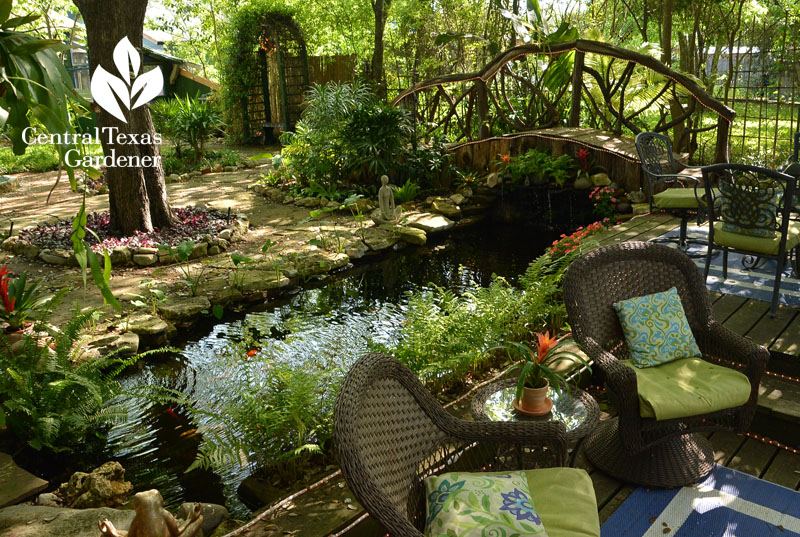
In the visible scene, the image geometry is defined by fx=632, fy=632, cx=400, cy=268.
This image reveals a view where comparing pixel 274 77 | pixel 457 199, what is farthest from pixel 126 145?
pixel 274 77

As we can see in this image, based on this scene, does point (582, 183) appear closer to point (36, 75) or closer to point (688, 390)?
point (688, 390)

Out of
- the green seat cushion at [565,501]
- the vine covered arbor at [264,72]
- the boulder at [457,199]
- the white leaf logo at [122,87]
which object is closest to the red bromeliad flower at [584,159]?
the boulder at [457,199]

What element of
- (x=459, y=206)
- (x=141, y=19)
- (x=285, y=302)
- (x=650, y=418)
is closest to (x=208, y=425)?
(x=285, y=302)

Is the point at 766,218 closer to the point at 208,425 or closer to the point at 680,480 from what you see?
the point at 680,480

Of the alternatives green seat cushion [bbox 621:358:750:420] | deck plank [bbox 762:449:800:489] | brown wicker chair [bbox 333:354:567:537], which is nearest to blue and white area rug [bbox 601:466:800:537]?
deck plank [bbox 762:449:800:489]

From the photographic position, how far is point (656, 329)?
2.96 m

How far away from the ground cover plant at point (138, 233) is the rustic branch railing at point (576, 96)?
3.60 metres

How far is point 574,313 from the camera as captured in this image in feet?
9.58

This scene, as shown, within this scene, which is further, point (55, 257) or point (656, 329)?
point (55, 257)

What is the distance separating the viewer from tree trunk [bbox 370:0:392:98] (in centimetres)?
1174

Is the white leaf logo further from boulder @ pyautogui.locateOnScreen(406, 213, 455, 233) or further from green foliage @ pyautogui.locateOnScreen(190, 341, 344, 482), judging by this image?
green foliage @ pyautogui.locateOnScreen(190, 341, 344, 482)

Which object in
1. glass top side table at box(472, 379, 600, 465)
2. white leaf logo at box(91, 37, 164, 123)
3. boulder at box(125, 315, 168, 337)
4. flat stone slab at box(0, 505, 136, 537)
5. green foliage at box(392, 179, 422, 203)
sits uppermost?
white leaf logo at box(91, 37, 164, 123)

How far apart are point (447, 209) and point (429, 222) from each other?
2.04 ft

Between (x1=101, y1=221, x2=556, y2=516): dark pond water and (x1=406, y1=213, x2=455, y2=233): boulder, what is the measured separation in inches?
10.1
